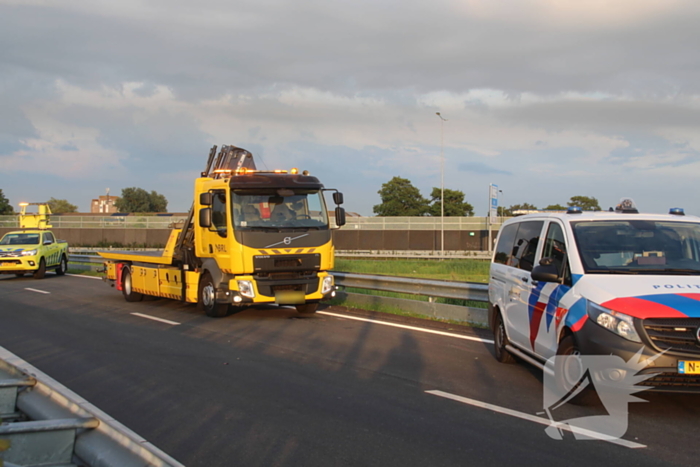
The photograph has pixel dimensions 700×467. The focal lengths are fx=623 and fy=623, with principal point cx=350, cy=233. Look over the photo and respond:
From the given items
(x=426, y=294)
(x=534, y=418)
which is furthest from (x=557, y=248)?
(x=426, y=294)

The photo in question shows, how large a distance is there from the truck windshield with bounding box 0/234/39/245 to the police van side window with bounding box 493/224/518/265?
19925 mm

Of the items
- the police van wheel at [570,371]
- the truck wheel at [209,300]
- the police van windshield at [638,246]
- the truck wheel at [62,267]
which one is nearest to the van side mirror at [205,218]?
the truck wheel at [209,300]

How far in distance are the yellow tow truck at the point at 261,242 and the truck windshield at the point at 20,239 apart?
12.9 m

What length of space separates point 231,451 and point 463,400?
8.45 feet

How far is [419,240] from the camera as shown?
3978cm

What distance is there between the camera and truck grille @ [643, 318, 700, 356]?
534cm

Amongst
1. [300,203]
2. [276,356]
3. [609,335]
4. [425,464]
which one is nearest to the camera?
[425,464]

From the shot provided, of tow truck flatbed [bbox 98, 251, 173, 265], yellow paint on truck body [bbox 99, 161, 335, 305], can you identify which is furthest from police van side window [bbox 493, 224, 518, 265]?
tow truck flatbed [bbox 98, 251, 173, 265]

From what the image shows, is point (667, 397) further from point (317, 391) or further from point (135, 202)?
point (135, 202)

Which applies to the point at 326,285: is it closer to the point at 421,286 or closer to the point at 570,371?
the point at 421,286

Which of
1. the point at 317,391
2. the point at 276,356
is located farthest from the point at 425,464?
the point at 276,356

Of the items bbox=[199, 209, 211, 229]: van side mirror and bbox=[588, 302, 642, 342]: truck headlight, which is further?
bbox=[199, 209, 211, 229]: van side mirror

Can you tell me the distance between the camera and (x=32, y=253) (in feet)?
74.4

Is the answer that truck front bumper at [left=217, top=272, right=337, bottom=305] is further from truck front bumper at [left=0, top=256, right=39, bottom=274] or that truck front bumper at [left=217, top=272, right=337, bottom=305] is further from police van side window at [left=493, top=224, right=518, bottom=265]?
truck front bumper at [left=0, top=256, right=39, bottom=274]
